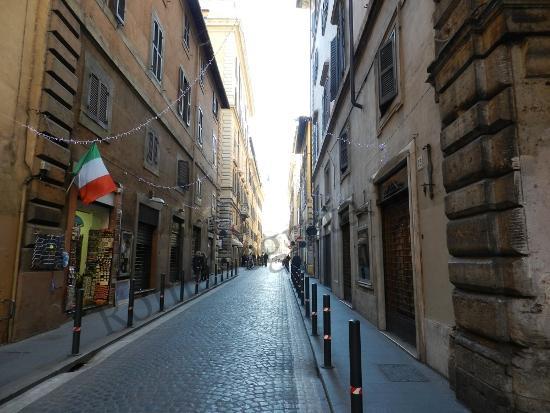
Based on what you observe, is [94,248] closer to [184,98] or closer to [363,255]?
[363,255]

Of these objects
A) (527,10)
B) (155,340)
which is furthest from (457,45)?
(155,340)

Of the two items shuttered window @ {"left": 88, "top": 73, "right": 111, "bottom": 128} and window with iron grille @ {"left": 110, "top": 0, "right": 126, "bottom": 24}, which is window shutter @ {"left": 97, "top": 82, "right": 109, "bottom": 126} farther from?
window with iron grille @ {"left": 110, "top": 0, "right": 126, "bottom": 24}

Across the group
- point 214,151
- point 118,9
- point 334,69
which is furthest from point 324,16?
point 214,151

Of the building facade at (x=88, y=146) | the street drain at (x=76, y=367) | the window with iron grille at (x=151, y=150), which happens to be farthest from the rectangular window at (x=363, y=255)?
the window with iron grille at (x=151, y=150)

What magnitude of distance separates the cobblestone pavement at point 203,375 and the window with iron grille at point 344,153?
6218 millimetres

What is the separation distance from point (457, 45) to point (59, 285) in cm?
839

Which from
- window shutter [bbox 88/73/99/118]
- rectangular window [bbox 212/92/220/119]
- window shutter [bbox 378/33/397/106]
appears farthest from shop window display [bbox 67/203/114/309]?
rectangular window [bbox 212/92/220/119]

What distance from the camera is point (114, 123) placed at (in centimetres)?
1198

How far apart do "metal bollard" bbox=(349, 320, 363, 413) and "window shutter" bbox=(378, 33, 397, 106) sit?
5.39m

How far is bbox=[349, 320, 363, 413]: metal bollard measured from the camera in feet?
11.0

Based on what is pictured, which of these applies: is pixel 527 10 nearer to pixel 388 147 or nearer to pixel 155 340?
pixel 388 147

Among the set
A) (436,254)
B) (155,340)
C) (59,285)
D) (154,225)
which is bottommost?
(155,340)

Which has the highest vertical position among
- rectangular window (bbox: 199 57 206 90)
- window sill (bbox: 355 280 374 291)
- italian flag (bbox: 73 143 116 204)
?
rectangular window (bbox: 199 57 206 90)

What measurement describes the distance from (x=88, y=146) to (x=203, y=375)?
6998 millimetres
